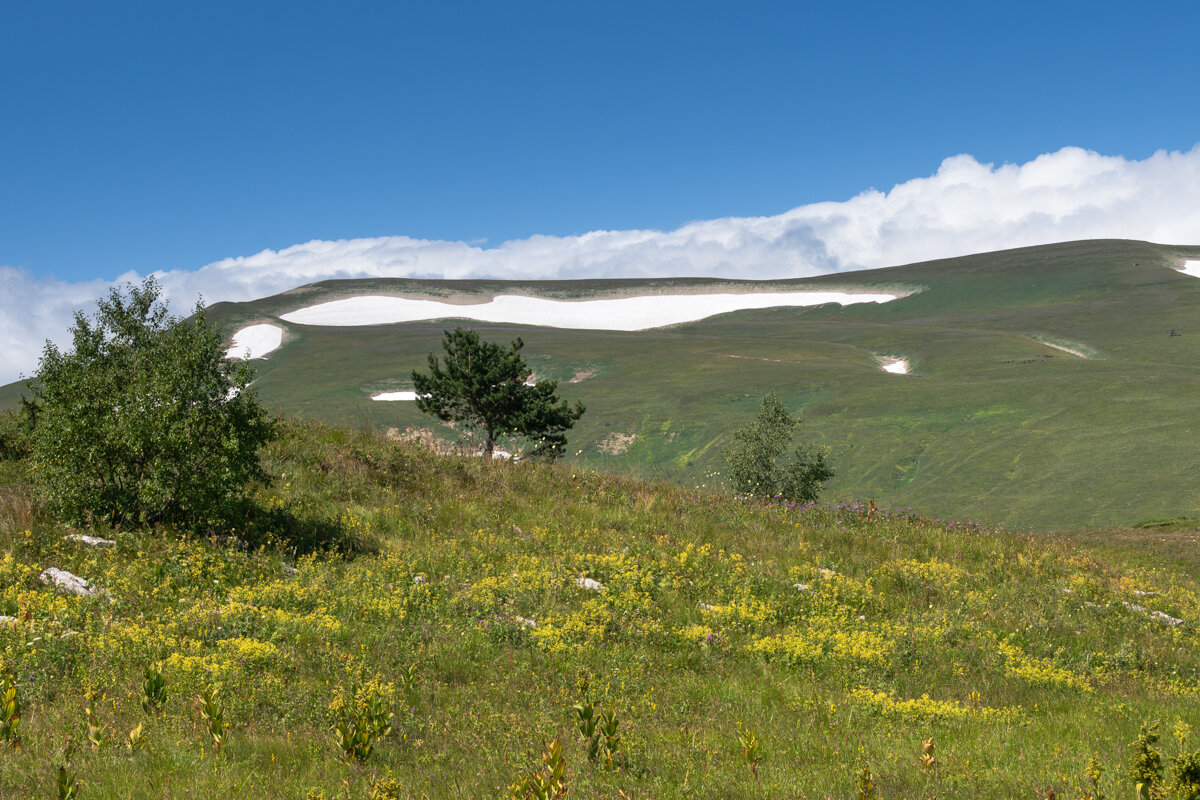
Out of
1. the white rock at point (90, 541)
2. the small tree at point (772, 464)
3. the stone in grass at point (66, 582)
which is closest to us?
the stone in grass at point (66, 582)

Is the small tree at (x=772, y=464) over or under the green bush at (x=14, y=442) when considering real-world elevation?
under

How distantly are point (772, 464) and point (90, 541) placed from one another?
28.7m

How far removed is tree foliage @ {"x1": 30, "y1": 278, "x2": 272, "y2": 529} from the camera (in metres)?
10.6

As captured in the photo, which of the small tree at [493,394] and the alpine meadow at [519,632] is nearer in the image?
the alpine meadow at [519,632]

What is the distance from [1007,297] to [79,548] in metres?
129

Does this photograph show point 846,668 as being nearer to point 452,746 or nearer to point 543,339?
point 452,746

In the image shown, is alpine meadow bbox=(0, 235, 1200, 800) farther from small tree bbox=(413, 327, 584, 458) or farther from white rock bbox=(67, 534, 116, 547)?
small tree bbox=(413, 327, 584, 458)

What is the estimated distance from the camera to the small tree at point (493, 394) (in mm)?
35594

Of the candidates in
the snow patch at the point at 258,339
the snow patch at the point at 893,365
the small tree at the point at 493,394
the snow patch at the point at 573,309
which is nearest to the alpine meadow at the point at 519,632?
the small tree at the point at 493,394

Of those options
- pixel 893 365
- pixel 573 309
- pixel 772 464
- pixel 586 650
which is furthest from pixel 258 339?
pixel 586 650

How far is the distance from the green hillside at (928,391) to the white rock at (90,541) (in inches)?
501

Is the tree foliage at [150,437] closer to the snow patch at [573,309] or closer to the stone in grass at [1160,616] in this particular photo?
the stone in grass at [1160,616]

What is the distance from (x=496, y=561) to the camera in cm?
1188

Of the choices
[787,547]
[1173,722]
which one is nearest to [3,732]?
[1173,722]
